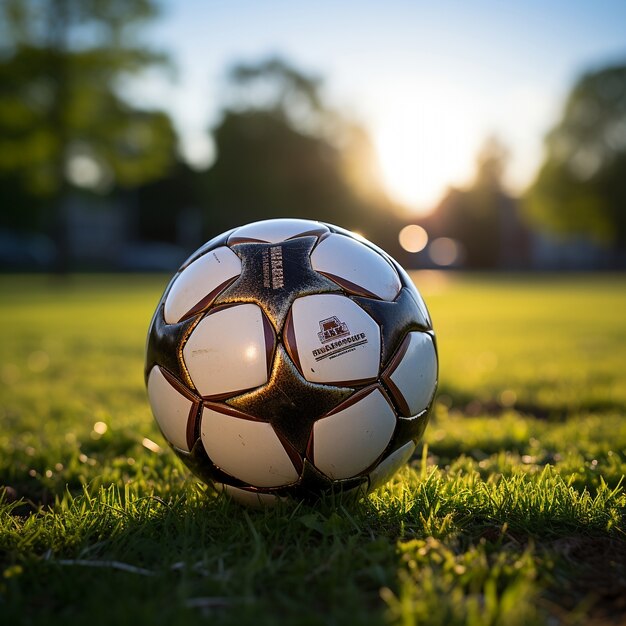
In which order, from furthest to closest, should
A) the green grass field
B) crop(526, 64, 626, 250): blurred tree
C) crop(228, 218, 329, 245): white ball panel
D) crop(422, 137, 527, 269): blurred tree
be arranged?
crop(422, 137, 527, 269): blurred tree → crop(526, 64, 626, 250): blurred tree → crop(228, 218, 329, 245): white ball panel → the green grass field

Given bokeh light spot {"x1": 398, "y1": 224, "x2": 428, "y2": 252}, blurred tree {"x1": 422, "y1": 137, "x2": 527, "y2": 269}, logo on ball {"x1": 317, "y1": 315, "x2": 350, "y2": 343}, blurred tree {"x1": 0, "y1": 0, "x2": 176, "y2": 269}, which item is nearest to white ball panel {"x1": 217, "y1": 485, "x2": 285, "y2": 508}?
logo on ball {"x1": 317, "y1": 315, "x2": 350, "y2": 343}

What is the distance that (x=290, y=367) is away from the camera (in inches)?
89.4

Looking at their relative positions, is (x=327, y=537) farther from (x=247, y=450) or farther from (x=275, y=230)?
(x=275, y=230)

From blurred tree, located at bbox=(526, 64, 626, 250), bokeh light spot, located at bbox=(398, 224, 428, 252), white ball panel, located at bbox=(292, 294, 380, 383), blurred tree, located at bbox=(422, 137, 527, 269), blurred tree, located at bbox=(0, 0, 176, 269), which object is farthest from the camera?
blurred tree, located at bbox=(422, 137, 527, 269)

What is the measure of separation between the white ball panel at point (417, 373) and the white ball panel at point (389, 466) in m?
0.16

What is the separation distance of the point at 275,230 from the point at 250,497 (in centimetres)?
103

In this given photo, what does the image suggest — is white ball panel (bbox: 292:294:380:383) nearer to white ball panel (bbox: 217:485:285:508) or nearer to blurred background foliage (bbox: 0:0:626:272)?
white ball panel (bbox: 217:485:285:508)

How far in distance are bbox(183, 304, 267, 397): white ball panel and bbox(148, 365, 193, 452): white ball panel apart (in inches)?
4.8

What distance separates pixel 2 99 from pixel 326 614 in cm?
2953

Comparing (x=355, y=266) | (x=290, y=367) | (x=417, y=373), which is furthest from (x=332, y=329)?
(x=417, y=373)

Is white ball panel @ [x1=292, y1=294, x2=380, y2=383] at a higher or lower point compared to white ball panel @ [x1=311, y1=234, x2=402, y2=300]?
lower

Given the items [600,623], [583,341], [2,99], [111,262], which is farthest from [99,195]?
[600,623]

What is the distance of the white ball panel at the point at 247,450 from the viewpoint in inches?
90.8

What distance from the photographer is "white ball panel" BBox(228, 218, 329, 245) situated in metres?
2.54
